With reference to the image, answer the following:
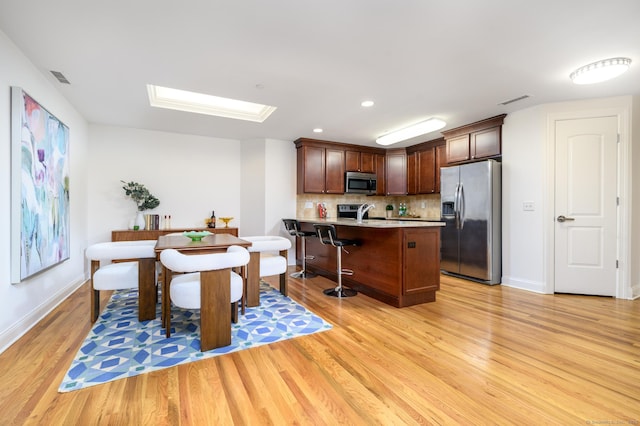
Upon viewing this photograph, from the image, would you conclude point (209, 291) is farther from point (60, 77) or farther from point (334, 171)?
point (334, 171)

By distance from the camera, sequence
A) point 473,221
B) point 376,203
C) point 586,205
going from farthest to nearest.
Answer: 1. point 376,203
2. point 473,221
3. point 586,205

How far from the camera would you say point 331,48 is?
2398 millimetres

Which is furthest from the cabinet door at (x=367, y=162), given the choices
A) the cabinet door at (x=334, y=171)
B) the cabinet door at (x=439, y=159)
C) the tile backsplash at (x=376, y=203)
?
the cabinet door at (x=439, y=159)

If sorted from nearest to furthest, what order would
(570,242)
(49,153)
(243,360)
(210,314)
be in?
(243,360)
(210,314)
(49,153)
(570,242)

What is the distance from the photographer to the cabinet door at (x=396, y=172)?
6.16m

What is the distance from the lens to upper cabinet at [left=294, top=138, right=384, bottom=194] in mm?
5418

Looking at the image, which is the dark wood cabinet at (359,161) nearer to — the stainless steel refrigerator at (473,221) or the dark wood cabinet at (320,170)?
the dark wood cabinet at (320,170)

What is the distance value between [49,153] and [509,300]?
524 centimetres

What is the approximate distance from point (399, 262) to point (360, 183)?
2.94 m

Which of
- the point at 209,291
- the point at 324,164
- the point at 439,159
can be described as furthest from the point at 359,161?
the point at 209,291

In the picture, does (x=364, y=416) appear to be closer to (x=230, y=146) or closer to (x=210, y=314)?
(x=210, y=314)

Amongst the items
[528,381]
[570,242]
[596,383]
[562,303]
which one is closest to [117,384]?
[528,381]

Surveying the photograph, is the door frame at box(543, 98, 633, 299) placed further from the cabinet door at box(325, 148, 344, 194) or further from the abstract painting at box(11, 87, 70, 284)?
the abstract painting at box(11, 87, 70, 284)

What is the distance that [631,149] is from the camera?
349 centimetres
